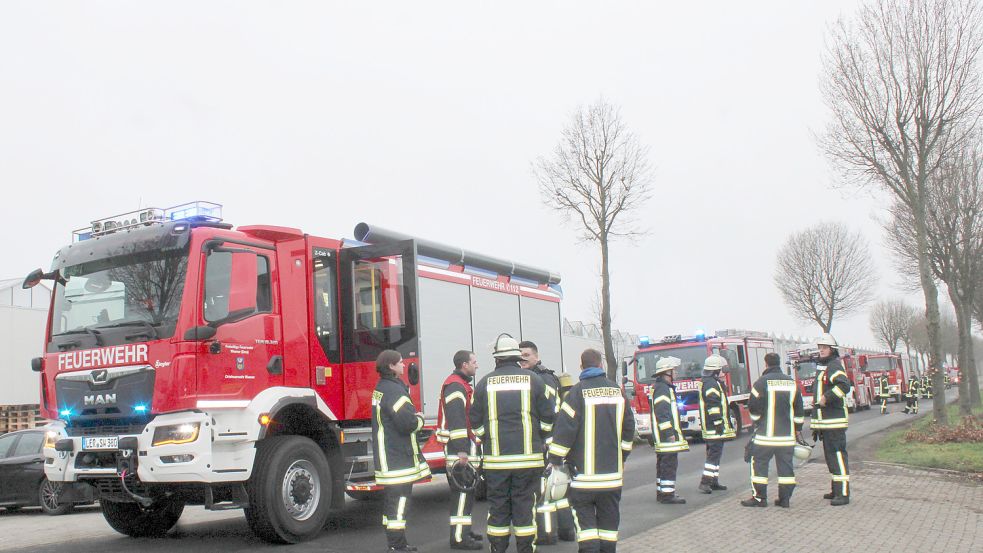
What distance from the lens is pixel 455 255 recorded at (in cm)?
1076

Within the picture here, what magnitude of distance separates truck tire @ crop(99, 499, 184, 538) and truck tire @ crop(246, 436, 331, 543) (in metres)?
1.60

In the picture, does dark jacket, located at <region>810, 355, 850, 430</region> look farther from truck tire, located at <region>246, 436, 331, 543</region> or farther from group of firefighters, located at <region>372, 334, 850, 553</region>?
truck tire, located at <region>246, 436, 331, 543</region>

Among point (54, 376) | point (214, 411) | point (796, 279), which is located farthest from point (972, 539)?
point (796, 279)

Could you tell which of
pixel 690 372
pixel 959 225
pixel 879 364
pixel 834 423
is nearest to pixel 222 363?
pixel 834 423

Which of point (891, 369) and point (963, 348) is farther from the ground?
point (963, 348)

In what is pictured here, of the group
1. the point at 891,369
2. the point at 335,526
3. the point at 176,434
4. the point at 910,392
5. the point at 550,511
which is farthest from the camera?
the point at 891,369

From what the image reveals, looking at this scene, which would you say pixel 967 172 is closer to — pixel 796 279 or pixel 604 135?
pixel 604 135

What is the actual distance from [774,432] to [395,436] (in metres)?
5.00

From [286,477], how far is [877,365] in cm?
3942

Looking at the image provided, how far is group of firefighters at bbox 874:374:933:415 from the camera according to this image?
30.2 meters

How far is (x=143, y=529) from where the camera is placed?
897 centimetres

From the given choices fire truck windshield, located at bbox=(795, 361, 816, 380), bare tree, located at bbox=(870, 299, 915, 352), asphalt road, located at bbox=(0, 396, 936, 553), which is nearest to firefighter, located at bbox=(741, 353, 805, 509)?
asphalt road, located at bbox=(0, 396, 936, 553)

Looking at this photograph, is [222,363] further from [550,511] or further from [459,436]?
[550,511]

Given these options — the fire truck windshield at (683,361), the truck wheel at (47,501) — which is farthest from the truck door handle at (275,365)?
the fire truck windshield at (683,361)
